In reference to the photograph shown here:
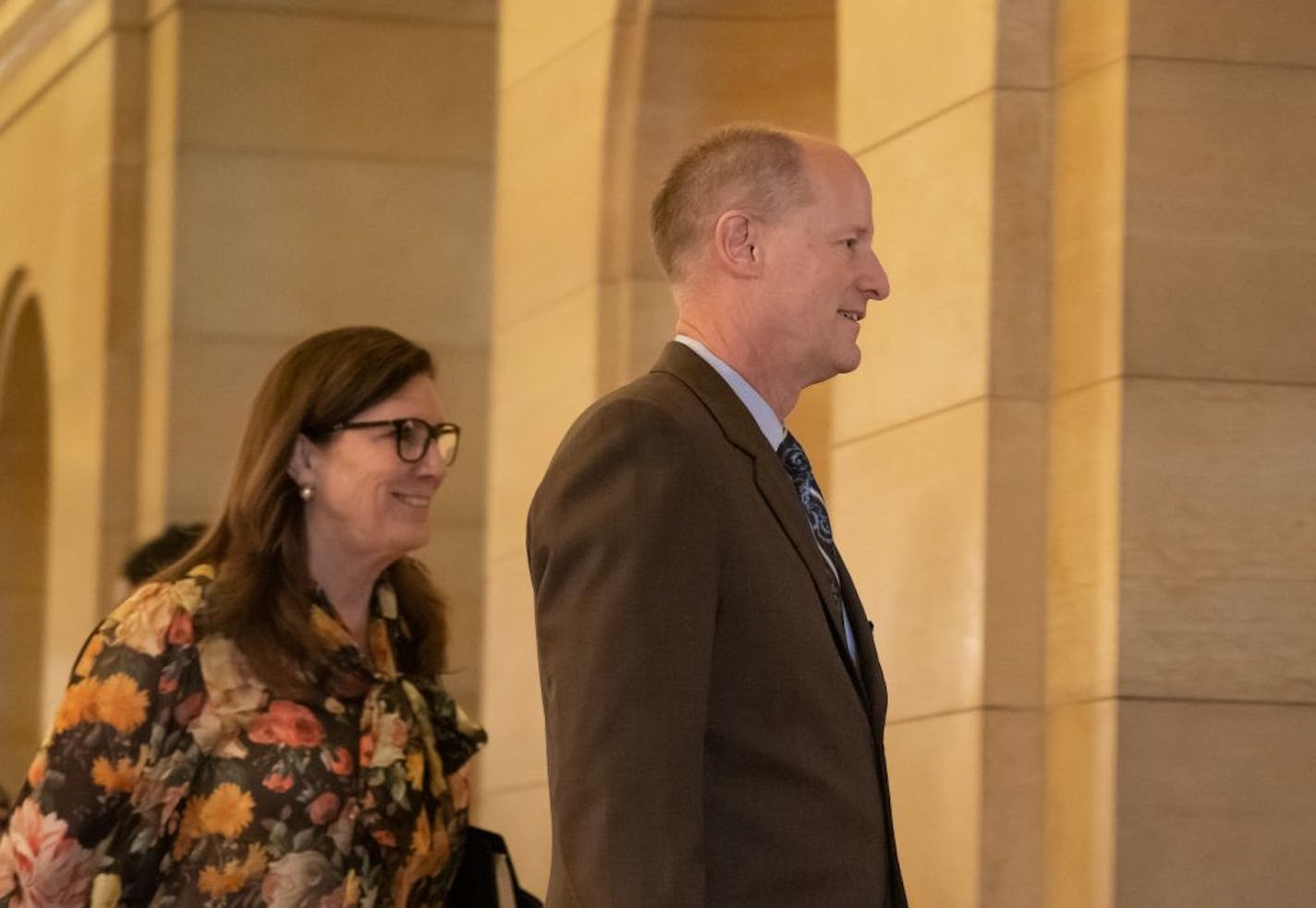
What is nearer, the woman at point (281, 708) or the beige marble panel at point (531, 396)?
the woman at point (281, 708)

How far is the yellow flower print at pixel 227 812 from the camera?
196 inches

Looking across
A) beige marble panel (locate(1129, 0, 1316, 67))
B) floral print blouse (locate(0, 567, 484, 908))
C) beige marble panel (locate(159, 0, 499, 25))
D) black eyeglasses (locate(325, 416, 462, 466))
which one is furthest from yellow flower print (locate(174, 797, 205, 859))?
beige marble panel (locate(159, 0, 499, 25))

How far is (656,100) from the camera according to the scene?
8156mm

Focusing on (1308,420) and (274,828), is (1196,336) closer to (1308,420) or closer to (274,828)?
(1308,420)

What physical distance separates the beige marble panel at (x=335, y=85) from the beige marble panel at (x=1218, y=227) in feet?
20.4

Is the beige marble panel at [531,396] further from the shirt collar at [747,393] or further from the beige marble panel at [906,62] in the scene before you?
the shirt collar at [747,393]

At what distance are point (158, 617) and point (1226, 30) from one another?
2.40m

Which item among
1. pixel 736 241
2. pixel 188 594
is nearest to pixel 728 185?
pixel 736 241

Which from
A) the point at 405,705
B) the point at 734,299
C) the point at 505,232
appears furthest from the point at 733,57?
the point at 734,299

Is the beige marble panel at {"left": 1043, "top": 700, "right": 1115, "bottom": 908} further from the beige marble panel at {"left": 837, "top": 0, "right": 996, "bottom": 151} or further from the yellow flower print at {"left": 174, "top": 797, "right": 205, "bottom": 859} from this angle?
the yellow flower print at {"left": 174, "top": 797, "right": 205, "bottom": 859}

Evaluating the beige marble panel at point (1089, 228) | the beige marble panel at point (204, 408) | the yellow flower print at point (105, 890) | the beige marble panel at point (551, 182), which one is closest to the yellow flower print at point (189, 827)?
the yellow flower print at point (105, 890)

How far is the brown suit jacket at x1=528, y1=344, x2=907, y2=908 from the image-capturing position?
3.64 metres

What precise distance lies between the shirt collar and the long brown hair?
1292 millimetres

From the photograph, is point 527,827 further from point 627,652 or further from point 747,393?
point 627,652
